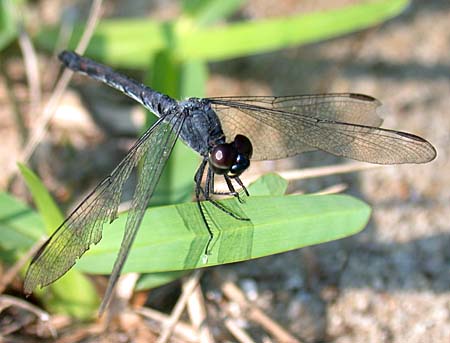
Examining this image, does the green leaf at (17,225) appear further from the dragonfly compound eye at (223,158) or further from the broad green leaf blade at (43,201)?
the dragonfly compound eye at (223,158)

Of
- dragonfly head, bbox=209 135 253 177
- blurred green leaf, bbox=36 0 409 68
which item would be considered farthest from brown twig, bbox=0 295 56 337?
blurred green leaf, bbox=36 0 409 68

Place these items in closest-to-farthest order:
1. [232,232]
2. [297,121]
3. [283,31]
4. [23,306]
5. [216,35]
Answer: [232,232] → [23,306] → [297,121] → [283,31] → [216,35]

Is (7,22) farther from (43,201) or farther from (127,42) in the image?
(43,201)

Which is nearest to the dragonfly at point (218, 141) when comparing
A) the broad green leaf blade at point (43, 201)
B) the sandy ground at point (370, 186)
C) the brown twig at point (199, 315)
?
the broad green leaf blade at point (43, 201)

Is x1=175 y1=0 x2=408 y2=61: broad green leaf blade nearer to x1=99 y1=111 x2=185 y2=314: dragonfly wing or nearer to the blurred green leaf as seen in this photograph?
the blurred green leaf

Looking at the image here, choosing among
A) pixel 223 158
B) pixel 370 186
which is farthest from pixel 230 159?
pixel 370 186

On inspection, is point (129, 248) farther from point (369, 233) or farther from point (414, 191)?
point (414, 191)

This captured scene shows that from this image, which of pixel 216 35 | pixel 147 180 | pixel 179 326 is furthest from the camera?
pixel 216 35
